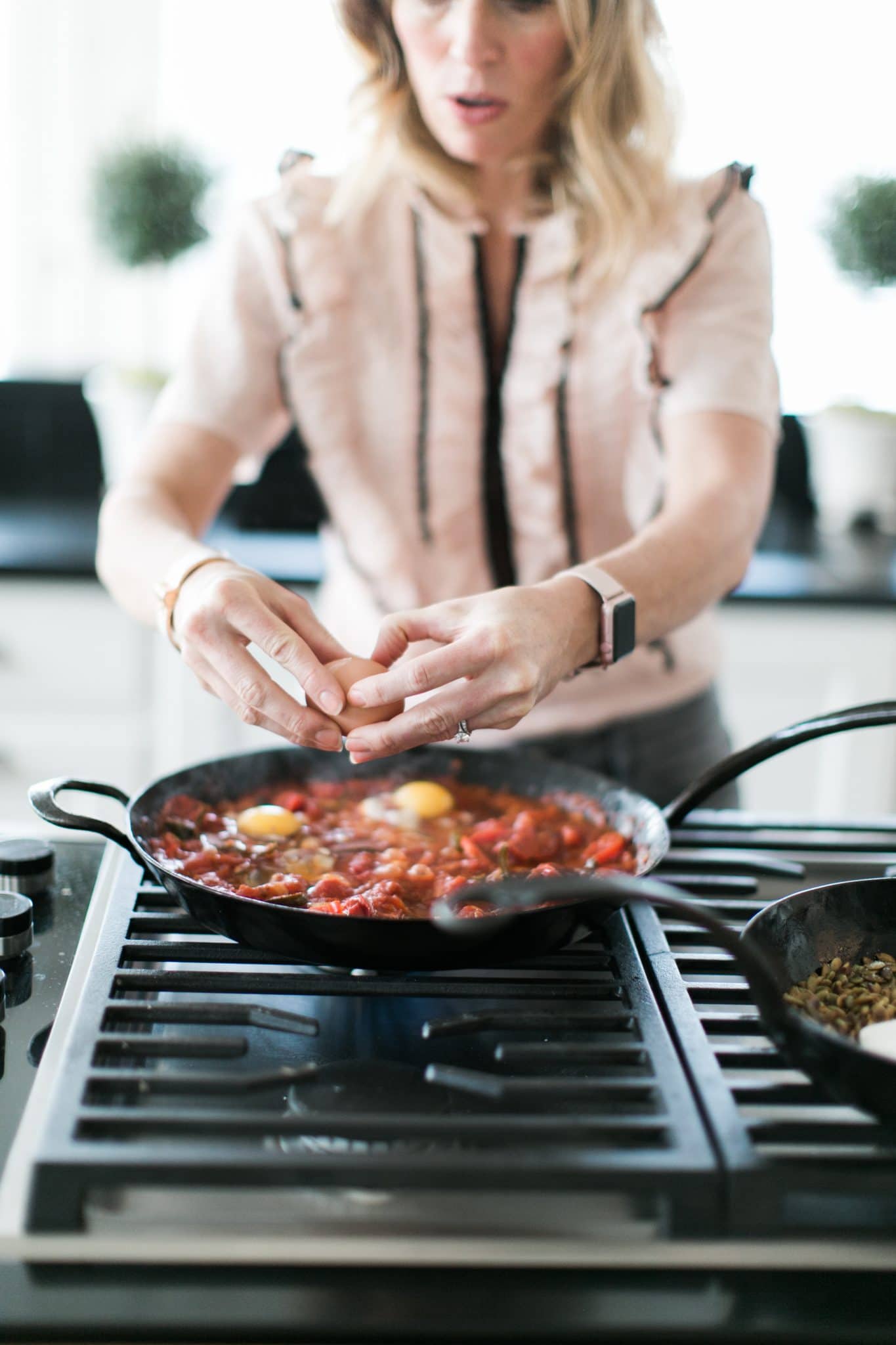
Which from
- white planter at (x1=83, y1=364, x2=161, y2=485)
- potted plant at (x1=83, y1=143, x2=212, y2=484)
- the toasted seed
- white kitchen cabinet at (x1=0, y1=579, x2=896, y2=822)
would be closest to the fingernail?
the toasted seed

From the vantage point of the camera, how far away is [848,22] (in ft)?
9.97

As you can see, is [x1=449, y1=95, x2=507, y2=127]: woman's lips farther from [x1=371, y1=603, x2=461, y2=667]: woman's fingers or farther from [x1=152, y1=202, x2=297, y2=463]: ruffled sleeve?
[x1=371, y1=603, x2=461, y2=667]: woman's fingers

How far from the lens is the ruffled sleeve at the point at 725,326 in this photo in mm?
1565

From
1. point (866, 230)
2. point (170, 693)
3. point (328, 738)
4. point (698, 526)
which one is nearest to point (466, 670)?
point (328, 738)

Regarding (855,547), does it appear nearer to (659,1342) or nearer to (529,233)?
(529,233)

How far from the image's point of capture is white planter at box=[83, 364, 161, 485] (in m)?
2.71

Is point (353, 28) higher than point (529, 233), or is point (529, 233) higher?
point (353, 28)

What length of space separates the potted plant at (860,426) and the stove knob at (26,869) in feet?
7.42

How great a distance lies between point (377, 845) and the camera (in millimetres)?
1227

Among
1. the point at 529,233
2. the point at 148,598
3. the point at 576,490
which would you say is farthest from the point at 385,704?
the point at 529,233

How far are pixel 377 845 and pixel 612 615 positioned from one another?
31cm

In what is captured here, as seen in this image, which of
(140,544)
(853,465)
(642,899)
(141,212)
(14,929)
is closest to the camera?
(642,899)

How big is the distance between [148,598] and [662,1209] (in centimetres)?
88

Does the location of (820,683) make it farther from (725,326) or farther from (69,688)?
(69,688)
